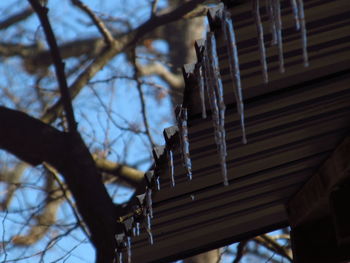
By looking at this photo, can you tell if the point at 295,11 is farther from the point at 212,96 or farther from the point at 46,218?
the point at 46,218

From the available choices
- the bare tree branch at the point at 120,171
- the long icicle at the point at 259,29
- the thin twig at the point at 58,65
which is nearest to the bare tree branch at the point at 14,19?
the thin twig at the point at 58,65

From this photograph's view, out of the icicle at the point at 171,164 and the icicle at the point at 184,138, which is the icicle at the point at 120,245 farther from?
the icicle at the point at 184,138

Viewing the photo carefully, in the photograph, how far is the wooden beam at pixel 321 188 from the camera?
2908 millimetres

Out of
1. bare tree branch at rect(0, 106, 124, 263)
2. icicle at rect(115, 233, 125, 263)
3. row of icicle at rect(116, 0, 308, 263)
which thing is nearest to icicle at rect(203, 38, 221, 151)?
row of icicle at rect(116, 0, 308, 263)

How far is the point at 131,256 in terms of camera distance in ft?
12.1

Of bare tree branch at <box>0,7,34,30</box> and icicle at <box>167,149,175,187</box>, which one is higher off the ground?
bare tree branch at <box>0,7,34,30</box>

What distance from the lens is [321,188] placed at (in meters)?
3.20

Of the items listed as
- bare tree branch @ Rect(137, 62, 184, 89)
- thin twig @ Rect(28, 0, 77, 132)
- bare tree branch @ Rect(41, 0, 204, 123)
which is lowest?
thin twig @ Rect(28, 0, 77, 132)

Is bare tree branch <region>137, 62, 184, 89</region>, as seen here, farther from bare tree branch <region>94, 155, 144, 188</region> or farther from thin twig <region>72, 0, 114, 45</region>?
bare tree branch <region>94, 155, 144, 188</region>

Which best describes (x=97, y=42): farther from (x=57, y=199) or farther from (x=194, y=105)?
(x=194, y=105)

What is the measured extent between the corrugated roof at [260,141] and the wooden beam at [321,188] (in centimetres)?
5

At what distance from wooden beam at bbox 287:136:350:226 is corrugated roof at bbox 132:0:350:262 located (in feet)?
0.15

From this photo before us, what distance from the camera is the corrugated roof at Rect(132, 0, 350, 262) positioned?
2299 mm

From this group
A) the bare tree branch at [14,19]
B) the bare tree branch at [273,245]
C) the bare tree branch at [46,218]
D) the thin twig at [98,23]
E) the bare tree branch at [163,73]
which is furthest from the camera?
the bare tree branch at [163,73]
